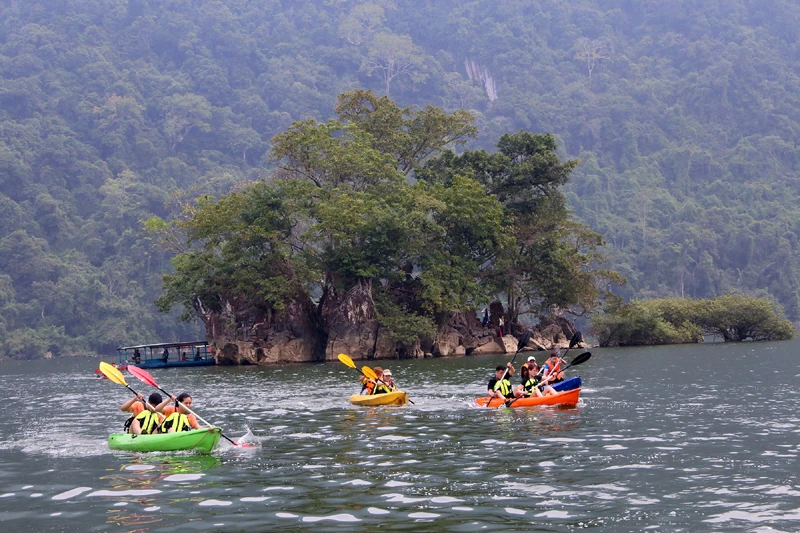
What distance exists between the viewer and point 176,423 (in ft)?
60.6

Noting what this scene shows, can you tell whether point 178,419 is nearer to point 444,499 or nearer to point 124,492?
point 124,492

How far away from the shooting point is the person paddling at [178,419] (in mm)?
18484

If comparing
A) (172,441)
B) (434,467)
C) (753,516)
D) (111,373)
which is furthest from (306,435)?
(753,516)

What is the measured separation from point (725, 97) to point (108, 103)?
82.0 m

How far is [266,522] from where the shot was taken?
1210cm

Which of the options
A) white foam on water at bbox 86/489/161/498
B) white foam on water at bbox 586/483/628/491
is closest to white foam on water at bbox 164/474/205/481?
white foam on water at bbox 86/489/161/498

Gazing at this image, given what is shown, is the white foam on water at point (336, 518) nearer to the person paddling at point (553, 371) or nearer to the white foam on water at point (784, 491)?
the white foam on water at point (784, 491)

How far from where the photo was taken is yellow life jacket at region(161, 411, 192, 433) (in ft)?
60.6

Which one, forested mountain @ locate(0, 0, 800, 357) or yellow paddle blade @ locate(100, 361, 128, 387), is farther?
forested mountain @ locate(0, 0, 800, 357)

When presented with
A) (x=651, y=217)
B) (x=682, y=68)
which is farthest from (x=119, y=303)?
(x=682, y=68)

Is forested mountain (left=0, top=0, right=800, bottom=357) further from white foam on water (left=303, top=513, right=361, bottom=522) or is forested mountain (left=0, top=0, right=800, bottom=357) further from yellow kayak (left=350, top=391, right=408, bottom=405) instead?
white foam on water (left=303, top=513, right=361, bottom=522)

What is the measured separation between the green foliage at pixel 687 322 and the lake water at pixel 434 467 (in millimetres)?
28274

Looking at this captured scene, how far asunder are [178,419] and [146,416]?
28.8 inches

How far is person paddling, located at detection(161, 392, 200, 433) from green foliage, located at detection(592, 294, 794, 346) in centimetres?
4157
